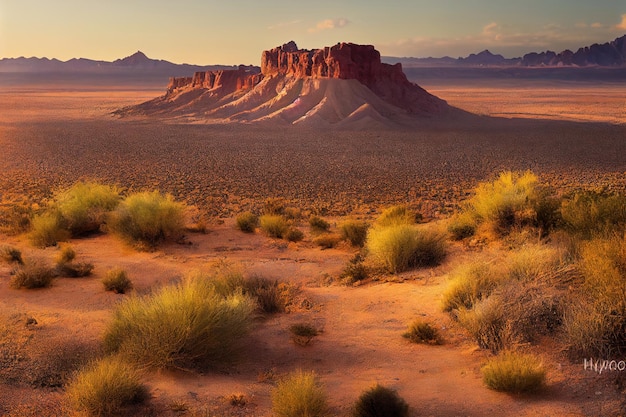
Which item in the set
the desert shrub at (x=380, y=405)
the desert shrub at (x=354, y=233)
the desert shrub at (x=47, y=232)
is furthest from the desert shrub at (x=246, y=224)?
the desert shrub at (x=380, y=405)

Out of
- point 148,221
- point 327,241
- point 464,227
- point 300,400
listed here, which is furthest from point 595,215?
point 148,221

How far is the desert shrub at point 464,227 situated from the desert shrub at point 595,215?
2.57 meters

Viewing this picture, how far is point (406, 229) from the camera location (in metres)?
11.9

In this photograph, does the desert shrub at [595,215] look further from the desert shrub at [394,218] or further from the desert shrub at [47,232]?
the desert shrub at [47,232]

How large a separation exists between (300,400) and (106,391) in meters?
2.14

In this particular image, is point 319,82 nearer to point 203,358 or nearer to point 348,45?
point 348,45

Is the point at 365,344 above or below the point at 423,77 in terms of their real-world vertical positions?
below

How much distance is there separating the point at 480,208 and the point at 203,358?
29.0 ft

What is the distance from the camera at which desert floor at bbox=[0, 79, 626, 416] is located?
20.7ft

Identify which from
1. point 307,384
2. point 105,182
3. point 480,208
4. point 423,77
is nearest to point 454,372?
point 307,384

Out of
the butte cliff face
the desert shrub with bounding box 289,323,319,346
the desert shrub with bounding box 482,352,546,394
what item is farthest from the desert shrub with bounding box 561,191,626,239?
the butte cliff face

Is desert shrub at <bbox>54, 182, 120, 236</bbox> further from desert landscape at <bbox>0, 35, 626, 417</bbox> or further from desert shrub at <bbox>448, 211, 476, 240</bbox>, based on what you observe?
desert shrub at <bbox>448, 211, 476, 240</bbox>

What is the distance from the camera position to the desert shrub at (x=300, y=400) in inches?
222

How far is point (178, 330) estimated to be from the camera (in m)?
7.15
